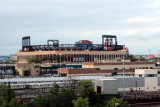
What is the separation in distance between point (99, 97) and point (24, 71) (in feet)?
222

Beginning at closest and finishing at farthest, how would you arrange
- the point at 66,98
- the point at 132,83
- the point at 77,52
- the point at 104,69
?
the point at 66,98, the point at 132,83, the point at 104,69, the point at 77,52

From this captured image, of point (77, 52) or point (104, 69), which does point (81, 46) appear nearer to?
point (77, 52)

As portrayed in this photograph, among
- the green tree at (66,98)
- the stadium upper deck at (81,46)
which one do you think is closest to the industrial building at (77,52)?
the stadium upper deck at (81,46)

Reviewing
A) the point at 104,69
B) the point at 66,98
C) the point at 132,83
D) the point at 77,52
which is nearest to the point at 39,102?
the point at 66,98

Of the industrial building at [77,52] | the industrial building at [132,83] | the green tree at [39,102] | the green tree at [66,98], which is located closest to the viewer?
the green tree at [39,102]

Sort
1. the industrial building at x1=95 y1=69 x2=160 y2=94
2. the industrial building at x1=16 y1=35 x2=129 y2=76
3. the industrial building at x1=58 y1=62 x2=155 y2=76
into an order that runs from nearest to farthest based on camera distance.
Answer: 1. the industrial building at x1=95 y1=69 x2=160 y2=94
2. the industrial building at x1=58 y1=62 x2=155 y2=76
3. the industrial building at x1=16 y1=35 x2=129 y2=76

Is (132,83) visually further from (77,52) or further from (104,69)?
(77,52)

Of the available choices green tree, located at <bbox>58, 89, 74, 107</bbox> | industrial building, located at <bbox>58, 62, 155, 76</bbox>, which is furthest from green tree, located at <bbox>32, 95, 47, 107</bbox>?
industrial building, located at <bbox>58, 62, 155, 76</bbox>

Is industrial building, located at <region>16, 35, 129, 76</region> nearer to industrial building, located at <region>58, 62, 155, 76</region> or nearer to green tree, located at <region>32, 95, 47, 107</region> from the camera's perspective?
industrial building, located at <region>58, 62, 155, 76</region>

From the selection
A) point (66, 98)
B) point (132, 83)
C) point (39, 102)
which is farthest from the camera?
point (132, 83)

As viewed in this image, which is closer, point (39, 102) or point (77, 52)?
point (39, 102)

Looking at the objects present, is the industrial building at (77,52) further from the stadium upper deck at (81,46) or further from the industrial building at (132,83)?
the industrial building at (132,83)

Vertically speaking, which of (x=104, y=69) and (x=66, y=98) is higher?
(x=104, y=69)

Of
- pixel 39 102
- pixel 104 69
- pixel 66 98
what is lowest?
pixel 39 102
